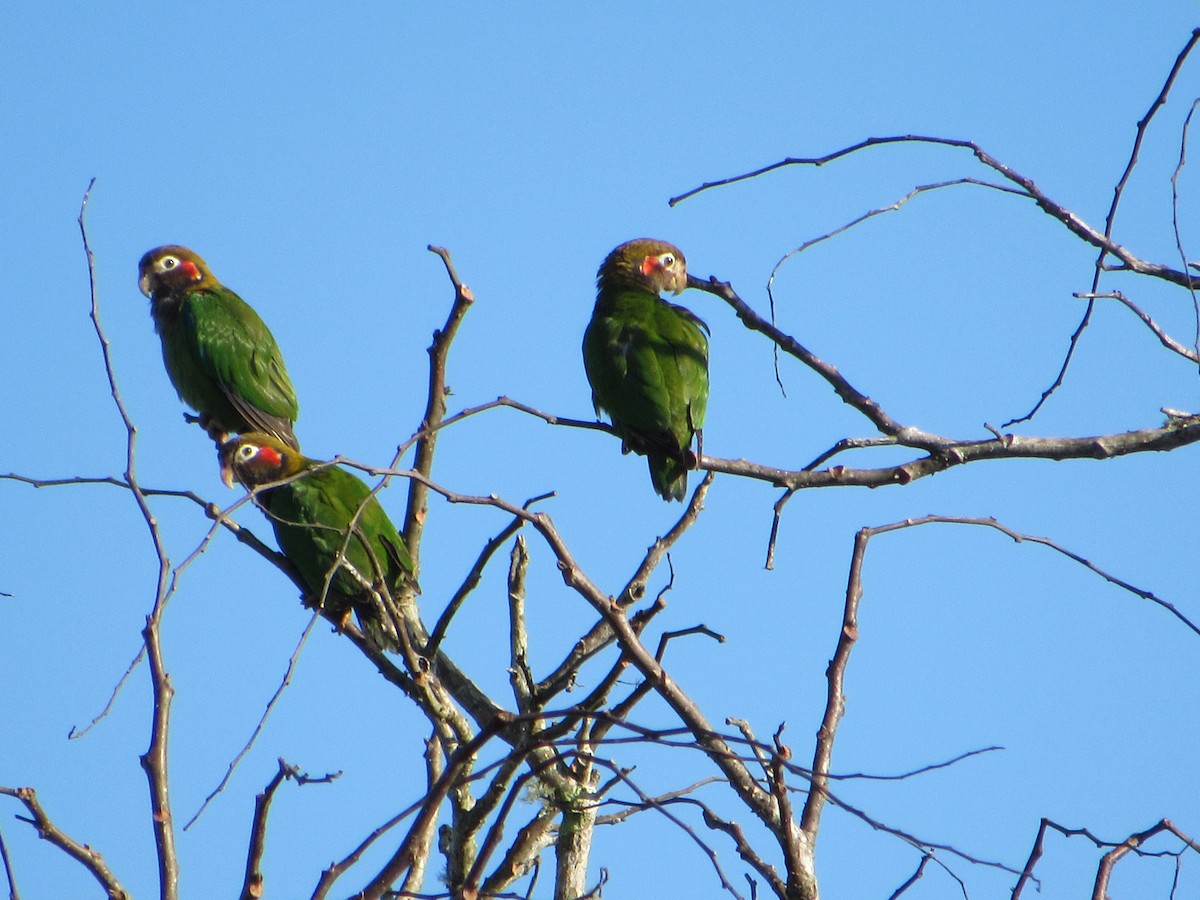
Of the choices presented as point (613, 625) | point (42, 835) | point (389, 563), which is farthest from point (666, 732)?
point (389, 563)

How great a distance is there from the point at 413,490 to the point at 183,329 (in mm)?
2667

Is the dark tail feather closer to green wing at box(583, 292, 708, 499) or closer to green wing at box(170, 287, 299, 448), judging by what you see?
green wing at box(583, 292, 708, 499)

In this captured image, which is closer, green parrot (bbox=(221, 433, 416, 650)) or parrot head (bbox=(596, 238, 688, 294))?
green parrot (bbox=(221, 433, 416, 650))

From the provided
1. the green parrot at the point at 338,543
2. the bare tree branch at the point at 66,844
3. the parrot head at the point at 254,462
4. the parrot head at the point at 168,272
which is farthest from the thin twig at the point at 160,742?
the parrot head at the point at 168,272

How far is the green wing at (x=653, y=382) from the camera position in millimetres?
5496

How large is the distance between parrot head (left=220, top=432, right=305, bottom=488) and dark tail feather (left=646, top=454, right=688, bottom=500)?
183cm

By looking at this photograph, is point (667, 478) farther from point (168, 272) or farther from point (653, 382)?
point (168, 272)

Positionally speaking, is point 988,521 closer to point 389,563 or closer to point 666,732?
point 666,732

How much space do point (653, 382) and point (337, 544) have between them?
5.09ft

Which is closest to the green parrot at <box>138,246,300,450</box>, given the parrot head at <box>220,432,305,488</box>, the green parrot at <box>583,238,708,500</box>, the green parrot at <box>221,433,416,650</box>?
the parrot head at <box>220,432,305,488</box>

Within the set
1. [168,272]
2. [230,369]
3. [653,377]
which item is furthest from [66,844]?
[168,272]

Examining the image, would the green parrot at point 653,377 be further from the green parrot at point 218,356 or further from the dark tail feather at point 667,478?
the green parrot at point 218,356

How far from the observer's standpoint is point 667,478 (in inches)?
224

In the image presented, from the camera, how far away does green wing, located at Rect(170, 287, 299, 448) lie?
22.0 ft
